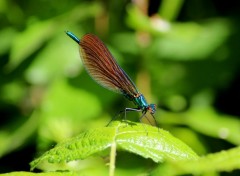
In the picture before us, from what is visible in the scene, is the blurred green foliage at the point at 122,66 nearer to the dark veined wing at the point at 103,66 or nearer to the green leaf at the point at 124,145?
the dark veined wing at the point at 103,66

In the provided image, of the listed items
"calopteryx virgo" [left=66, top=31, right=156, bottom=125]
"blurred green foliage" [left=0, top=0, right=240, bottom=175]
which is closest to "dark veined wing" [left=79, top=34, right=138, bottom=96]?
"calopteryx virgo" [left=66, top=31, right=156, bottom=125]

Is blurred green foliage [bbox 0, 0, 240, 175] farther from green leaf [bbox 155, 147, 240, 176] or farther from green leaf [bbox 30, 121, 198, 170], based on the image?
green leaf [bbox 155, 147, 240, 176]

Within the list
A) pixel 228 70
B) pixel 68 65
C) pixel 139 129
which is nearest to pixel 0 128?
pixel 68 65

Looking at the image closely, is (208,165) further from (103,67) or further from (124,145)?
(103,67)

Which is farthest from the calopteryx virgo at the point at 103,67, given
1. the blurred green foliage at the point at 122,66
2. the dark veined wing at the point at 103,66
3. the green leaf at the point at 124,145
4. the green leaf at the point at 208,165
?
the blurred green foliage at the point at 122,66

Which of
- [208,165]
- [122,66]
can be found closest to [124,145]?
[208,165]

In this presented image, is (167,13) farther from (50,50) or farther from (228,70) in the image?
(50,50)
